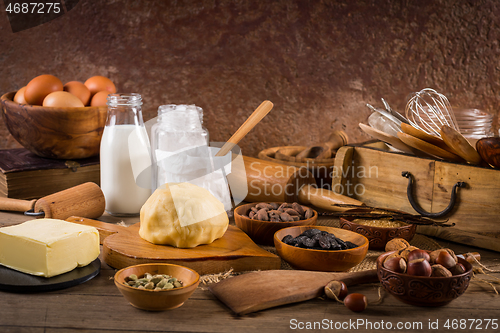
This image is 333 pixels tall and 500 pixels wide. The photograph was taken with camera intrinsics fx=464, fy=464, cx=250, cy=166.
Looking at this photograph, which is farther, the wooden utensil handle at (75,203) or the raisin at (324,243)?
the wooden utensil handle at (75,203)

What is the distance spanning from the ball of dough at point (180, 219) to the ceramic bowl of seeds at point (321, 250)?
14 centimetres

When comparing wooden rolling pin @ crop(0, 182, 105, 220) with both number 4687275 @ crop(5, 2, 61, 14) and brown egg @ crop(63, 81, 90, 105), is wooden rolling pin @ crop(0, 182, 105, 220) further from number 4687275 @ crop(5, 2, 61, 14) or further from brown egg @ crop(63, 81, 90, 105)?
number 4687275 @ crop(5, 2, 61, 14)

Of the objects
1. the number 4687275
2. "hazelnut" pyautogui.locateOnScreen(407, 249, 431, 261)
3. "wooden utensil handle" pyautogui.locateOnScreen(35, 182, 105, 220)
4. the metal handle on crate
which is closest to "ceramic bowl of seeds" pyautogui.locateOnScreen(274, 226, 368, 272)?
"hazelnut" pyautogui.locateOnScreen(407, 249, 431, 261)

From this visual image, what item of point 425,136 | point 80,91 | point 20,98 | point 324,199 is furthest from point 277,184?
point 20,98

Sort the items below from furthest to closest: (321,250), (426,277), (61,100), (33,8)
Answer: (33,8), (61,100), (321,250), (426,277)

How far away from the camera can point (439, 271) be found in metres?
0.71

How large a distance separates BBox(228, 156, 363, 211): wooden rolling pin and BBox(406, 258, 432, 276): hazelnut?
53cm

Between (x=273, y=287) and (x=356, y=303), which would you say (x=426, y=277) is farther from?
(x=273, y=287)

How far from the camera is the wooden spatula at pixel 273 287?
721mm

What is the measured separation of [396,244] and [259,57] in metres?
1.05

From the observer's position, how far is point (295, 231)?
0.94 metres

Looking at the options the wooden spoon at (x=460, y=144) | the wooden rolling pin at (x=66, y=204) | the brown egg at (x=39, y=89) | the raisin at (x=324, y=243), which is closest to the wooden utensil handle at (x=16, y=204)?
the wooden rolling pin at (x=66, y=204)

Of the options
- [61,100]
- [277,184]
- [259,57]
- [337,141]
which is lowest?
[277,184]

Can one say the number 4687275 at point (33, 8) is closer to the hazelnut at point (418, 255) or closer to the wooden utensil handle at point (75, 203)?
the wooden utensil handle at point (75, 203)
